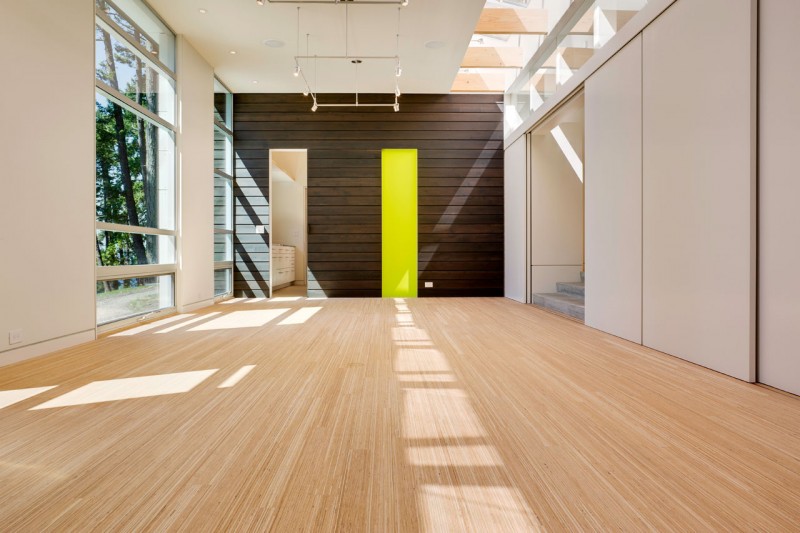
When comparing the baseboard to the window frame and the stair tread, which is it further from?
the stair tread

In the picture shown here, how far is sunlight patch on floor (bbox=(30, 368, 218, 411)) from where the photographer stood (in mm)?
2154

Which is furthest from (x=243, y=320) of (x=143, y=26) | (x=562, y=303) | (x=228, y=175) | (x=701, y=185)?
(x=701, y=185)

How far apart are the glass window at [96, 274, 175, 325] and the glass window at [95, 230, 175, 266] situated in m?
0.20

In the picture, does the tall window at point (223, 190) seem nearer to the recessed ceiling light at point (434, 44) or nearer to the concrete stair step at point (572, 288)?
the recessed ceiling light at point (434, 44)

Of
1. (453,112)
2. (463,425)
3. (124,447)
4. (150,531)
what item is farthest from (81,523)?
(453,112)

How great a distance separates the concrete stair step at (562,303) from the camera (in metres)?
4.82

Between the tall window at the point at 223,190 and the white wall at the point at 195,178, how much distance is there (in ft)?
1.95

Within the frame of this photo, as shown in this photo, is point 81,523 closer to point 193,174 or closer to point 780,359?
point 780,359

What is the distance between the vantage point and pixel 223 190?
714 centimetres

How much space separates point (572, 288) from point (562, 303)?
72 cm

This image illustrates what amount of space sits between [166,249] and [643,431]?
517 cm

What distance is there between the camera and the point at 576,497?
50.1 inches

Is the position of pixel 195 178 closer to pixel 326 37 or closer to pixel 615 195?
pixel 326 37

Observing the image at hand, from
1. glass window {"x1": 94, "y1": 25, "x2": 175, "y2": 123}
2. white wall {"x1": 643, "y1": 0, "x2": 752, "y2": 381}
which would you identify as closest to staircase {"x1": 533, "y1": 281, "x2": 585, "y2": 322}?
white wall {"x1": 643, "y1": 0, "x2": 752, "y2": 381}
